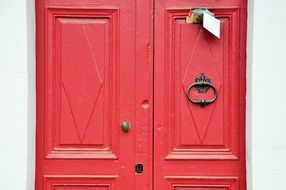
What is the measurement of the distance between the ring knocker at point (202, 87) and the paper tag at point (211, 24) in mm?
314

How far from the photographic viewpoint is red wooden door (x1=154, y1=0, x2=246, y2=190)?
3.96 metres

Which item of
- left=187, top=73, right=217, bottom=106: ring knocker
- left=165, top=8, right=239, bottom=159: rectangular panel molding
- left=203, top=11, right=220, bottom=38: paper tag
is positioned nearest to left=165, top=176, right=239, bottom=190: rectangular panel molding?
left=165, top=8, right=239, bottom=159: rectangular panel molding

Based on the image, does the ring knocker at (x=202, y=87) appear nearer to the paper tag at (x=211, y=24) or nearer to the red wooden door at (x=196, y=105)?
the red wooden door at (x=196, y=105)

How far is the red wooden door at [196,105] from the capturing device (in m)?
3.96

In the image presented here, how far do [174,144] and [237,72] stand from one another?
0.68 metres

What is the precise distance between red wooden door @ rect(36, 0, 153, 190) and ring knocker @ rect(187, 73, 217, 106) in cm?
30

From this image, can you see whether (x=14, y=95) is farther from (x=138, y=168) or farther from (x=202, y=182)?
(x=202, y=182)

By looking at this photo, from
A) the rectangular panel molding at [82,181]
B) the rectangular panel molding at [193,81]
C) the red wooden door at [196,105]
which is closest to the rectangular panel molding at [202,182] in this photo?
the red wooden door at [196,105]

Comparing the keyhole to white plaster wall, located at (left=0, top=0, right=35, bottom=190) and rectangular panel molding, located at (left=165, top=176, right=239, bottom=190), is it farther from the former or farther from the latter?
white plaster wall, located at (left=0, top=0, right=35, bottom=190)
